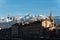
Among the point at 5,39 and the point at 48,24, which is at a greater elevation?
the point at 48,24

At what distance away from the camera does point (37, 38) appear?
47.9m

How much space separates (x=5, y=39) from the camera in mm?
54781

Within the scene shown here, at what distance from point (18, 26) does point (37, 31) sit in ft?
19.0

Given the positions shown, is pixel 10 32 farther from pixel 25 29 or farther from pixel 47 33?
pixel 47 33

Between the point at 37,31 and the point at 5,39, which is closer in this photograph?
the point at 37,31

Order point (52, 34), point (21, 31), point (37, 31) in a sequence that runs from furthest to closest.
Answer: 1. point (21, 31)
2. point (37, 31)
3. point (52, 34)

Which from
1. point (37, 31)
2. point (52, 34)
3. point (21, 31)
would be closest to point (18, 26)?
point (21, 31)

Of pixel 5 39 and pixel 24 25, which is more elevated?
pixel 24 25

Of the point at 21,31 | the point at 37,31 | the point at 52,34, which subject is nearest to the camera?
the point at 52,34

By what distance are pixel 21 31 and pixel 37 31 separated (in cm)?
474

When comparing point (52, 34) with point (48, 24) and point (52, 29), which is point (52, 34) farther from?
point (48, 24)

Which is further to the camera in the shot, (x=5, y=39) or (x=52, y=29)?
(x=5, y=39)

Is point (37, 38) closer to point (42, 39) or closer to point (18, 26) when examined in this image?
point (42, 39)

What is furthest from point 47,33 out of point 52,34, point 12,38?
point 12,38
